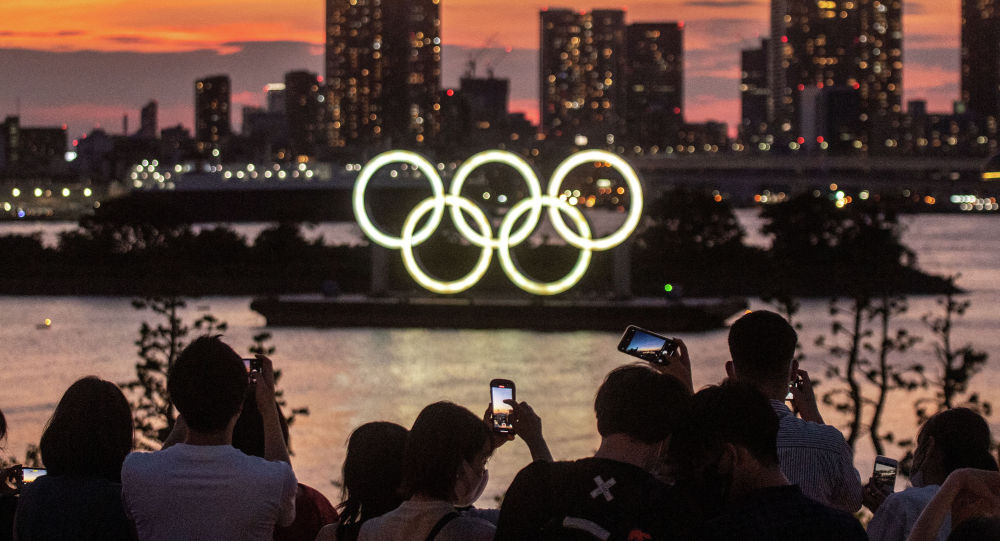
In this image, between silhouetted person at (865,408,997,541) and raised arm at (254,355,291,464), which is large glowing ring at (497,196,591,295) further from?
silhouetted person at (865,408,997,541)

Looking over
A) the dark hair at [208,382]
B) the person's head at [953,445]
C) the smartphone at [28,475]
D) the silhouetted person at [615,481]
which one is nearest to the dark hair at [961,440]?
the person's head at [953,445]

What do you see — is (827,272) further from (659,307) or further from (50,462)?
(50,462)

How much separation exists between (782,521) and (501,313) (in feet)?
136

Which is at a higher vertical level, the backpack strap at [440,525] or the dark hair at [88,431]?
the dark hair at [88,431]

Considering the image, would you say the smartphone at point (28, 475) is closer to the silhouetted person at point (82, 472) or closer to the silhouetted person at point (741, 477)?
the silhouetted person at point (82, 472)

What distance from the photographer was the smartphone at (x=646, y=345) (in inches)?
195

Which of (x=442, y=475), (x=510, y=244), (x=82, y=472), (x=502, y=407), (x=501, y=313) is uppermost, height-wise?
(x=502, y=407)

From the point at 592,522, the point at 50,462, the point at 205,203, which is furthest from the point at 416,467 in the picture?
the point at 205,203

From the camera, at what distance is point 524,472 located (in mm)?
4078

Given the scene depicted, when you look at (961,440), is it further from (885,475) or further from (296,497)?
(296,497)

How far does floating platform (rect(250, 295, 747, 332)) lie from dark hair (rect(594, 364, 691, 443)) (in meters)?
38.7

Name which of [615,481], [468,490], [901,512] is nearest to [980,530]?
[615,481]

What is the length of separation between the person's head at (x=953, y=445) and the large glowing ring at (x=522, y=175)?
39.3 m

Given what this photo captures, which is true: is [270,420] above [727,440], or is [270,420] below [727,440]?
below
